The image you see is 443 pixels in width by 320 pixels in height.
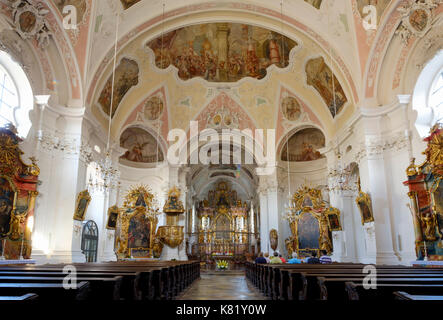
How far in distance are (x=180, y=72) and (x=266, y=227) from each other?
8886 millimetres

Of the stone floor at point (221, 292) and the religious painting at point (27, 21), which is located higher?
the religious painting at point (27, 21)

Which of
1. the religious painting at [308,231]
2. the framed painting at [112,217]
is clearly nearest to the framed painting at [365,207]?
the religious painting at [308,231]

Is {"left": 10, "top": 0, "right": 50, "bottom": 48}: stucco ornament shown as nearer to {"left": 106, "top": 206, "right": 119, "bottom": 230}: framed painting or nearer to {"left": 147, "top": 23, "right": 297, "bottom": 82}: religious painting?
{"left": 147, "top": 23, "right": 297, "bottom": 82}: religious painting

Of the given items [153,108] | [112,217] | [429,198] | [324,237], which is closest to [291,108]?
[324,237]

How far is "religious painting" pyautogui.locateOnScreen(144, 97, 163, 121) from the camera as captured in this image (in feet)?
54.8

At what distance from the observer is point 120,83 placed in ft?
48.1

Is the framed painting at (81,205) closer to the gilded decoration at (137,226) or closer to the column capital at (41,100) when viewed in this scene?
the column capital at (41,100)

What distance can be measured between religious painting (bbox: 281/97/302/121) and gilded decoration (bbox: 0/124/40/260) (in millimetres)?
11252

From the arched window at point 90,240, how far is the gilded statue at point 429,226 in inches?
436

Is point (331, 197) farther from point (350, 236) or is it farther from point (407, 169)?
point (407, 169)

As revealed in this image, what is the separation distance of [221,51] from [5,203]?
1057 centimetres

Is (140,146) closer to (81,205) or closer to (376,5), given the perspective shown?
(81,205)

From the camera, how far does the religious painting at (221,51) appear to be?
47.7 feet
